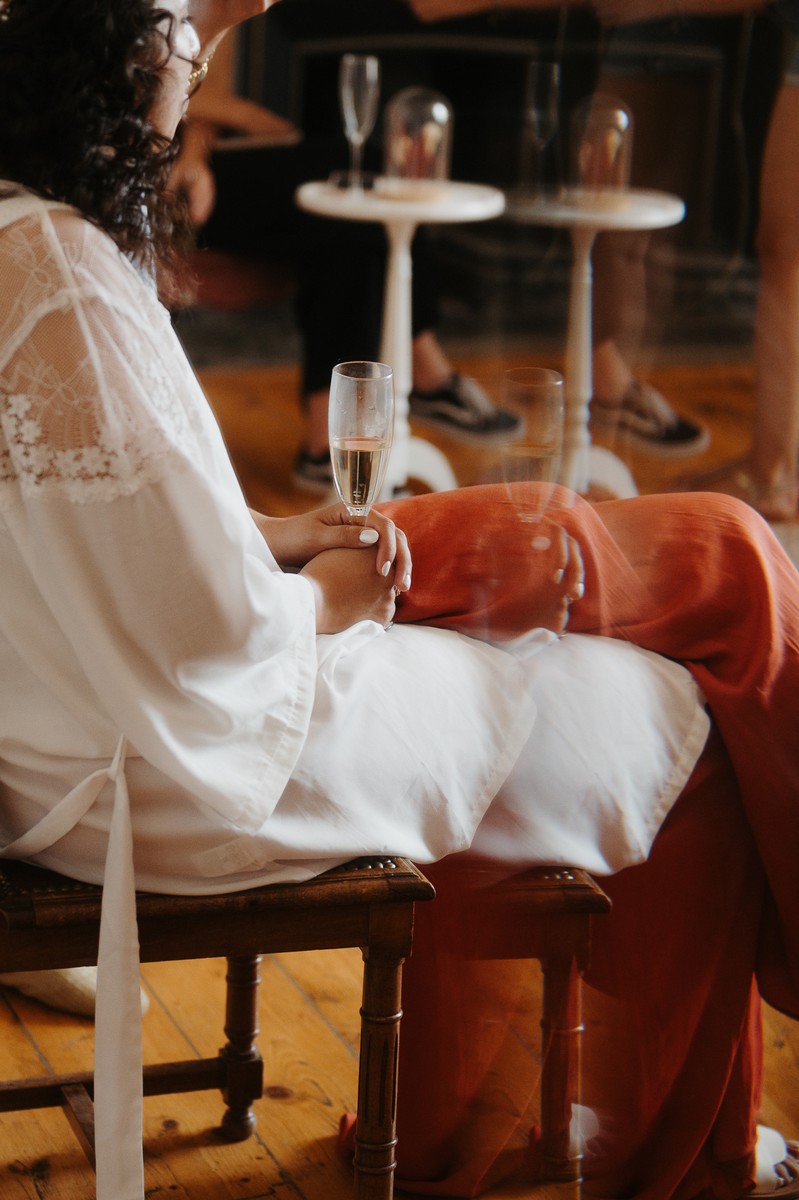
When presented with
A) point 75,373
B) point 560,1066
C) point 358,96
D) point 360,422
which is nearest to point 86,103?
point 75,373

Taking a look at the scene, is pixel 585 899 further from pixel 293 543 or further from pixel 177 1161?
pixel 177 1161

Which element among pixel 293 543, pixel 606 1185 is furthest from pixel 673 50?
pixel 606 1185

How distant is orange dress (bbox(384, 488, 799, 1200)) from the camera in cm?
107

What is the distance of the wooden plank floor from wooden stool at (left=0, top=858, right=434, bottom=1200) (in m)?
0.17

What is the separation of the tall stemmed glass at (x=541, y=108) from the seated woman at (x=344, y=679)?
A: 1174 mm

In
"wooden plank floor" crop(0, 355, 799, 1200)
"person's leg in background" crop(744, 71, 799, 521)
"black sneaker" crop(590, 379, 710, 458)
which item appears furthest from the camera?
"black sneaker" crop(590, 379, 710, 458)

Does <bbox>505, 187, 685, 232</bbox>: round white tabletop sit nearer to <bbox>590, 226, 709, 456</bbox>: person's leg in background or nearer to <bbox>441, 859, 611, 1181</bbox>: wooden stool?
Result: <bbox>590, 226, 709, 456</bbox>: person's leg in background

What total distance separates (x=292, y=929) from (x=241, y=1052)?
0.38 m

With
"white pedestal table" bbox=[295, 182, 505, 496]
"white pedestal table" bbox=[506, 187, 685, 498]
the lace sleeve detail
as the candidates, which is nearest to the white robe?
the lace sleeve detail

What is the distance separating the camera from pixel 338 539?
1094 millimetres

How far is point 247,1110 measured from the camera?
1.28 metres

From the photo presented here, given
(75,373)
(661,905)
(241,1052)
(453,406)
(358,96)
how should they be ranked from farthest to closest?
(453,406) < (358,96) < (241,1052) < (661,905) < (75,373)

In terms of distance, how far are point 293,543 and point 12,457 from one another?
1.01 feet

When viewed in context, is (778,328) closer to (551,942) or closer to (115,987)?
(551,942)
